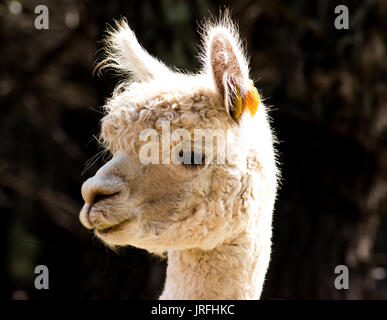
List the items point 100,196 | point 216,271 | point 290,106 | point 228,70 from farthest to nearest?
point 290,106, point 216,271, point 228,70, point 100,196

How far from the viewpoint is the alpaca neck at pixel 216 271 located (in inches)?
122

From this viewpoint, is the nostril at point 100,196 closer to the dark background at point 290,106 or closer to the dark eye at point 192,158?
the dark eye at point 192,158

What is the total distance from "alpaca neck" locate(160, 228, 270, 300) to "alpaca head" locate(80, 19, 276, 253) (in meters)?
0.08

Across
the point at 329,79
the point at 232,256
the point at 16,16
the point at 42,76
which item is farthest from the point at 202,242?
the point at 42,76

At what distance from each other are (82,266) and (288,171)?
333 cm

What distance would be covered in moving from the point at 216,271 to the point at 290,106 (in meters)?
5.70

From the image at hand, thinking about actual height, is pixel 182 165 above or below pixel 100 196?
above

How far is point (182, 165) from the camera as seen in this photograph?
292cm

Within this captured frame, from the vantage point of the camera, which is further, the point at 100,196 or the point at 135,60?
the point at 135,60

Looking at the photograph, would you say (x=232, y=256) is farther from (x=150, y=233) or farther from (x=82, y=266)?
(x=82, y=266)

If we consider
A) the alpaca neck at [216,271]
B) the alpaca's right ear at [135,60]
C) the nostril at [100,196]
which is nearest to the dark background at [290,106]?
the alpaca's right ear at [135,60]

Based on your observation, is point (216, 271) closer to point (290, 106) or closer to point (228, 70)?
point (228, 70)

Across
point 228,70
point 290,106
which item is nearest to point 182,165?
point 228,70

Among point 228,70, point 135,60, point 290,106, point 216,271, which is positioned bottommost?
point 216,271
